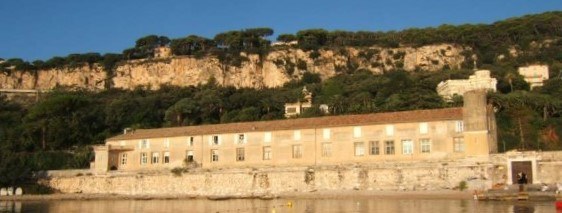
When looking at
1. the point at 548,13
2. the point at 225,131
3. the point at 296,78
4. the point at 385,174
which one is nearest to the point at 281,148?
the point at 225,131

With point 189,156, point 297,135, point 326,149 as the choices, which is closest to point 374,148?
point 326,149

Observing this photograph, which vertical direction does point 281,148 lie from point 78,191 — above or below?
above

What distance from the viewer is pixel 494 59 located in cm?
10106

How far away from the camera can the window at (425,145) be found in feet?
145

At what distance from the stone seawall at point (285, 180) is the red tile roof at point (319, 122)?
365cm

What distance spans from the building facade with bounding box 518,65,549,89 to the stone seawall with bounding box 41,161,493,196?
45.6 metres

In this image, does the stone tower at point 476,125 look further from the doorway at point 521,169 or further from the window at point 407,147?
the window at point 407,147

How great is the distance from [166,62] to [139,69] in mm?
5088

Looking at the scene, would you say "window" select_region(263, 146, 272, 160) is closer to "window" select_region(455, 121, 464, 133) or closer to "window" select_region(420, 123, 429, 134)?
"window" select_region(420, 123, 429, 134)

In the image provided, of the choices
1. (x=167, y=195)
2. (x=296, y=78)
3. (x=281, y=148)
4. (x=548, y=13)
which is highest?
(x=548, y=13)

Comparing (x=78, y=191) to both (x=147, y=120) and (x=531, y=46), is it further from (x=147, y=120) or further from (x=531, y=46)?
(x=531, y=46)

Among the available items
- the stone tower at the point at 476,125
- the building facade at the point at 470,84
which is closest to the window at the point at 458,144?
the stone tower at the point at 476,125

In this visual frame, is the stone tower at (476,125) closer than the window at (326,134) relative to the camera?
Yes

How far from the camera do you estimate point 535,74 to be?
8294 cm
